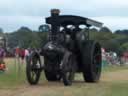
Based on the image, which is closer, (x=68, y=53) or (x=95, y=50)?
(x=68, y=53)

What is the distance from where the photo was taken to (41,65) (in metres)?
20.7

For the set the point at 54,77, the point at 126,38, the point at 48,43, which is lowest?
the point at 126,38

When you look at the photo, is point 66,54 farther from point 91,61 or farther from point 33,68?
point 91,61

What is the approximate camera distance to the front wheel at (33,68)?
65.8 ft

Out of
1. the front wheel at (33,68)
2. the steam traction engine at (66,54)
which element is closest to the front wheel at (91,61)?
the steam traction engine at (66,54)

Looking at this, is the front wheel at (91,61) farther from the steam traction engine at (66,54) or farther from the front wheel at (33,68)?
the front wheel at (33,68)

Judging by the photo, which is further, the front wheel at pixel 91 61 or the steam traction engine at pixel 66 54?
the front wheel at pixel 91 61

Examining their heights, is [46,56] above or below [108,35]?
above

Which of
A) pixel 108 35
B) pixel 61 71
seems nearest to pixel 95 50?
pixel 61 71

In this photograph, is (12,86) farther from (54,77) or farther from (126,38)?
(126,38)

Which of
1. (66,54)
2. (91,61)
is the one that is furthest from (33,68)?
(91,61)

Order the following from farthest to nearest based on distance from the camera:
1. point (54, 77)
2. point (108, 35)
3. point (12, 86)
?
point (108, 35), point (54, 77), point (12, 86)

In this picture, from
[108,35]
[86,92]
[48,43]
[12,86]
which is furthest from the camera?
[108,35]

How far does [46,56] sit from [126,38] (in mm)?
68435
